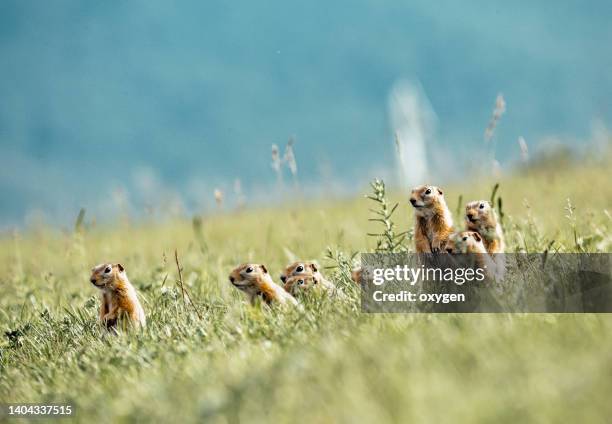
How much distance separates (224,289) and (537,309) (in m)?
2.60

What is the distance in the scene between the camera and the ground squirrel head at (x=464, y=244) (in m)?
4.96

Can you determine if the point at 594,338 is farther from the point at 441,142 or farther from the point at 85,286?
the point at 441,142

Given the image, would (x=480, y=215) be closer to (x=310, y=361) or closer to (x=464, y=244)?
(x=464, y=244)

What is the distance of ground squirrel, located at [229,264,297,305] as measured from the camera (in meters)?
5.86

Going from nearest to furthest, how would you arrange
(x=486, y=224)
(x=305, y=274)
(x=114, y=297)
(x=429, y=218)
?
(x=486, y=224)
(x=429, y=218)
(x=114, y=297)
(x=305, y=274)

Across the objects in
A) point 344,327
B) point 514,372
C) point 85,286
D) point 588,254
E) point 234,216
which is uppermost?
point 234,216

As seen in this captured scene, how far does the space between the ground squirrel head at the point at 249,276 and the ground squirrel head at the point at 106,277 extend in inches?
32.3

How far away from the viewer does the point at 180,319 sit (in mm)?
5477

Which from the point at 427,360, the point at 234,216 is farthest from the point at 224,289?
the point at 234,216

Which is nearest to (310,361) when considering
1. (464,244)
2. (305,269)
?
(464,244)

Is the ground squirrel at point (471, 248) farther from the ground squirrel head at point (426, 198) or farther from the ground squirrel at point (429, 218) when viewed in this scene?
the ground squirrel head at point (426, 198)

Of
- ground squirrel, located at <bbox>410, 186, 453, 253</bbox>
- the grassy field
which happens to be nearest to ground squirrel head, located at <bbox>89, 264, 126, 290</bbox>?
the grassy field

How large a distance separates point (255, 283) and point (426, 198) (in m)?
1.37

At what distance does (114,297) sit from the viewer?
19.2 feet
